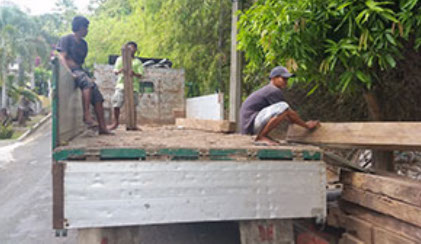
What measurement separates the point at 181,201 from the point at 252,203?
1.70ft

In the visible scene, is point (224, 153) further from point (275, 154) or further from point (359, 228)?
point (359, 228)

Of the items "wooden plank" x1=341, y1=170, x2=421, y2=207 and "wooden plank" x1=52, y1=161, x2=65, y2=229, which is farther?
"wooden plank" x1=341, y1=170, x2=421, y2=207

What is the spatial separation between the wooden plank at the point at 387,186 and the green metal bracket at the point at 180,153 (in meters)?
1.49

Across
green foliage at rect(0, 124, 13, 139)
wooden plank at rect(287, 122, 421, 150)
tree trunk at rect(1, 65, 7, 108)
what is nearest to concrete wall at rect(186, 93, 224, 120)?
wooden plank at rect(287, 122, 421, 150)

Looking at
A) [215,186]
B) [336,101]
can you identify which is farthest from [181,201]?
[336,101]

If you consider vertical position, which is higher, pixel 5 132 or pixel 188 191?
pixel 188 191

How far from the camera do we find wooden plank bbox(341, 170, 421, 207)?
7.94 ft

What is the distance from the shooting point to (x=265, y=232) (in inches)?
103

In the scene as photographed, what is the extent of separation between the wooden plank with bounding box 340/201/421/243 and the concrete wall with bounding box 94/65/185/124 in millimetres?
5715

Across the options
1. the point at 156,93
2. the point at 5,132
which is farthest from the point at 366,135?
the point at 5,132

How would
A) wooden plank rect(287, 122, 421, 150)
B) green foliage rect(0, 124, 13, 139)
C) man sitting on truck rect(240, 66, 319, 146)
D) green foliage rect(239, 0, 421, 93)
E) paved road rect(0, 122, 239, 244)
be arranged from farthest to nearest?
green foliage rect(0, 124, 13, 139) < paved road rect(0, 122, 239, 244) < man sitting on truck rect(240, 66, 319, 146) < green foliage rect(239, 0, 421, 93) < wooden plank rect(287, 122, 421, 150)

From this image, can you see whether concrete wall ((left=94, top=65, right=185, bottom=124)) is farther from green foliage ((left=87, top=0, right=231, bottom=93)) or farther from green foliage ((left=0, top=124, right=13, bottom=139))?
green foliage ((left=0, top=124, right=13, bottom=139))

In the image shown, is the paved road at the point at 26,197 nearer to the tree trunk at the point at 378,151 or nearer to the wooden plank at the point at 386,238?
the wooden plank at the point at 386,238

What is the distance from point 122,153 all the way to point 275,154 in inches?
45.1
